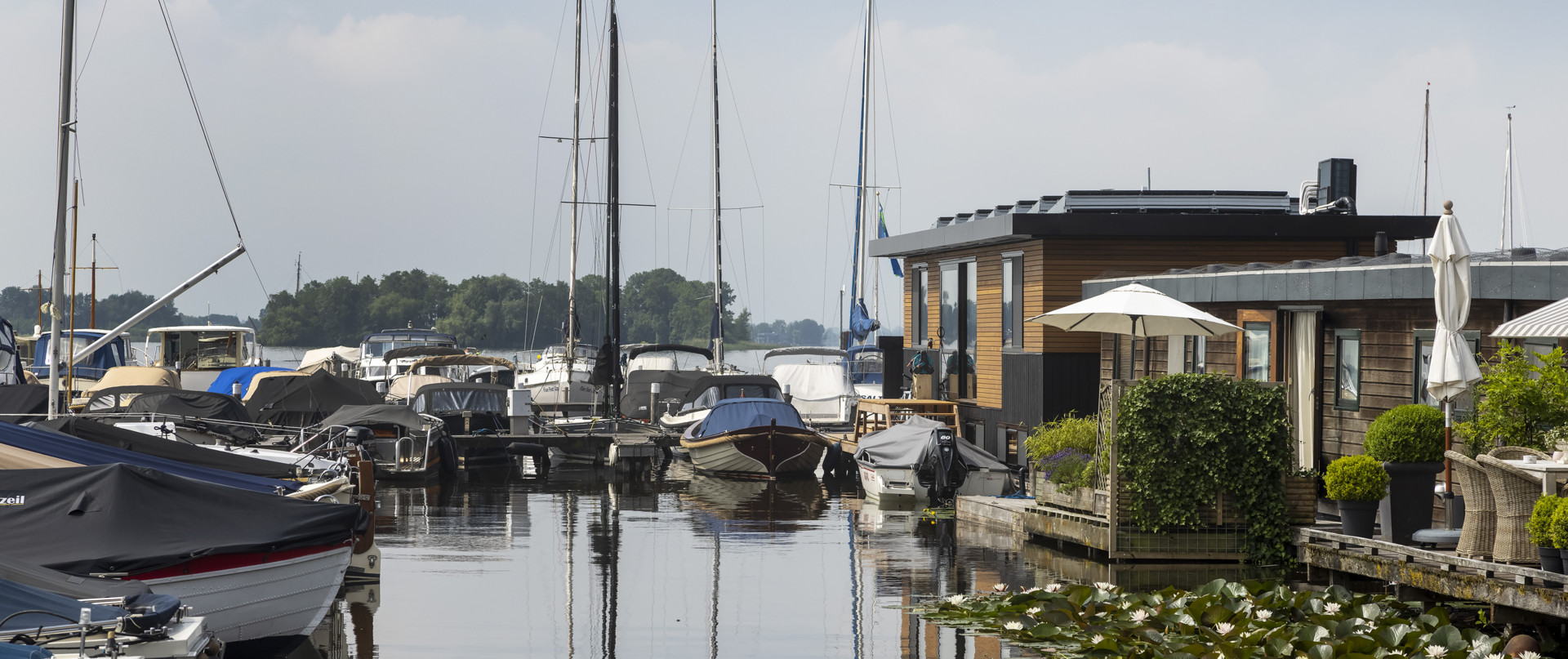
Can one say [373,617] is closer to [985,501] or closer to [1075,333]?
[985,501]

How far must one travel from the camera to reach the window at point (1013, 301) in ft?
81.8

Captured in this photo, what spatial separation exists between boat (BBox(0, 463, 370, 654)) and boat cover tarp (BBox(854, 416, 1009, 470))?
41.0ft

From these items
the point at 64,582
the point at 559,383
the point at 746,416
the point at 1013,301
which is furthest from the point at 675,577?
the point at 559,383

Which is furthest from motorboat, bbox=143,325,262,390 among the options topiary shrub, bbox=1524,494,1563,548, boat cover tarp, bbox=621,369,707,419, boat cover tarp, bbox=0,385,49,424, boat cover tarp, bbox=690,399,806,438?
topiary shrub, bbox=1524,494,1563,548

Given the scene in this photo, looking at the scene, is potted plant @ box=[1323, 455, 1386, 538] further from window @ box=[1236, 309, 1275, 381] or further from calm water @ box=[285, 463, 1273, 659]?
window @ box=[1236, 309, 1275, 381]

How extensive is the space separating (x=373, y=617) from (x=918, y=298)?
18.0m

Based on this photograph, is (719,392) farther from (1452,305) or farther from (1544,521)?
(1544,521)

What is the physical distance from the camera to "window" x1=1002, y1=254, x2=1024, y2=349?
2494 cm

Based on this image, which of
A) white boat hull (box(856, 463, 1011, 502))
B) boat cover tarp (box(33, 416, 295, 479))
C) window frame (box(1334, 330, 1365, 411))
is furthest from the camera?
white boat hull (box(856, 463, 1011, 502))

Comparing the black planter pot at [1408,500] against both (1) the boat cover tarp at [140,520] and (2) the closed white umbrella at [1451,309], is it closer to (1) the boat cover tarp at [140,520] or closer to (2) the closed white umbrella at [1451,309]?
(2) the closed white umbrella at [1451,309]

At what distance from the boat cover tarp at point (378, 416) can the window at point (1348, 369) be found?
55.7 ft

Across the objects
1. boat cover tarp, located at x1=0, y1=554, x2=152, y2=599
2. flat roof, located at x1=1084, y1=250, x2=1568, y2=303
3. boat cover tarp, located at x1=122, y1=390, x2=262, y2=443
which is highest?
flat roof, located at x1=1084, y1=250, x2=1568, y2=303

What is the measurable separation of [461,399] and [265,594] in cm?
2089

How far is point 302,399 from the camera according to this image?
3025cm
